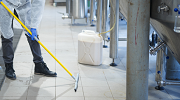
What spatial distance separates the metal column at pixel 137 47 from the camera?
1.86 metres

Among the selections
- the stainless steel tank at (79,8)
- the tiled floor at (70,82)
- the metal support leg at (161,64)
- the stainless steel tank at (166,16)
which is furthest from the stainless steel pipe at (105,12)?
the stainless steel tank at (166,16)

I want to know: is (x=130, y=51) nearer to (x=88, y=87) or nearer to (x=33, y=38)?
(x=88, y=87)

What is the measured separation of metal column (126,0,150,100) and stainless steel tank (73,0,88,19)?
3840 millimetres

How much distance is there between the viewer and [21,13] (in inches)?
108

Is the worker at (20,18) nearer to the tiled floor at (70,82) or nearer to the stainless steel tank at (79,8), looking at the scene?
the tiled floor at (70,82)

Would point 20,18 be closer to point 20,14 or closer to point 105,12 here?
point 20,14

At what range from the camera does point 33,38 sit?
2.68 metres

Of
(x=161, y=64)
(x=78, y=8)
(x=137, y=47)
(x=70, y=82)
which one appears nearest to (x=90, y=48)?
(x=70, y=82)

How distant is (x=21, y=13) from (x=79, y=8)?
3035 mm

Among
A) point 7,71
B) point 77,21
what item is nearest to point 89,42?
point 7,71

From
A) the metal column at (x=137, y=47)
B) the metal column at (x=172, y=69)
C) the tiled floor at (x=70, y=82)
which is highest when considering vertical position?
the metal column at (x=137, y=47)

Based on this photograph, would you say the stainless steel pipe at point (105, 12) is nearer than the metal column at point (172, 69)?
No

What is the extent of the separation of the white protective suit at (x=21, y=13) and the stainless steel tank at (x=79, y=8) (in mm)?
2938

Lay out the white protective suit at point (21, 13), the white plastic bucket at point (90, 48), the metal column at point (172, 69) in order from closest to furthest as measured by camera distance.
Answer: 1. the white protective suit at point (21, 13)
2. the metal column at point (172, 69)
3. the white plastic bucket at point (90, 48)
